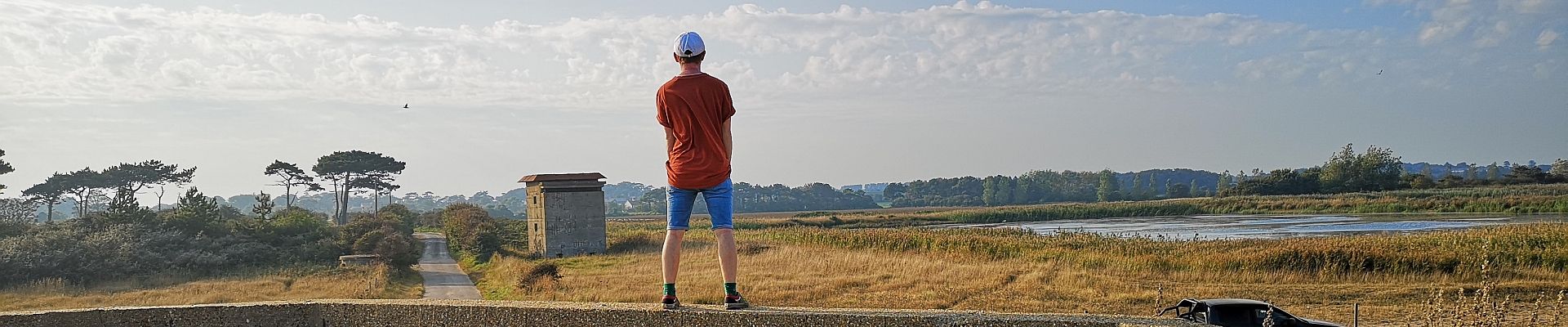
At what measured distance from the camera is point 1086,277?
17.3 metres

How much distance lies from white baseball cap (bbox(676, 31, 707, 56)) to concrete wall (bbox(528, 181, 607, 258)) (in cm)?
2455

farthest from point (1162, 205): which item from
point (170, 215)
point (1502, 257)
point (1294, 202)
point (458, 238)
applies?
point (170, 215)

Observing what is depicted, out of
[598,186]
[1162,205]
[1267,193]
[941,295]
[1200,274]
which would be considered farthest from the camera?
[1267,193]

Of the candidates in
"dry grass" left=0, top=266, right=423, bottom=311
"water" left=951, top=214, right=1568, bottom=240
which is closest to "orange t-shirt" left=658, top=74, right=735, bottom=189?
"dry grass" left=0, top=266, right=423, bottom=311

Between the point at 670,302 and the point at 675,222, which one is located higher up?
the point at 675,222

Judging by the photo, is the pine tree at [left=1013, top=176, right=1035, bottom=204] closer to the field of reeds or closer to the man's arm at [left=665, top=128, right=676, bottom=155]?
the field of reeds

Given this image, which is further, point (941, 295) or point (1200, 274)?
point (1200, 274)

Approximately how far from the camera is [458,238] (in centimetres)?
3962

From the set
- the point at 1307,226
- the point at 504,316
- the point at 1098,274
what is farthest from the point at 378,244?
the point at 1307,226

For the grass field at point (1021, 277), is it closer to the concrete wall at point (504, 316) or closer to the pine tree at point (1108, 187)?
the concrete wall at point (504, 316)

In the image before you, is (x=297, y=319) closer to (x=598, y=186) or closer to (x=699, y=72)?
(x=699, y=72)

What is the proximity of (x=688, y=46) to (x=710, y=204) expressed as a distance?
67 cm

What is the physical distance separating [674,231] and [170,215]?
31.9m

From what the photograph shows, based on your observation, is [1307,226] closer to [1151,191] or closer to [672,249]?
[672,249]
